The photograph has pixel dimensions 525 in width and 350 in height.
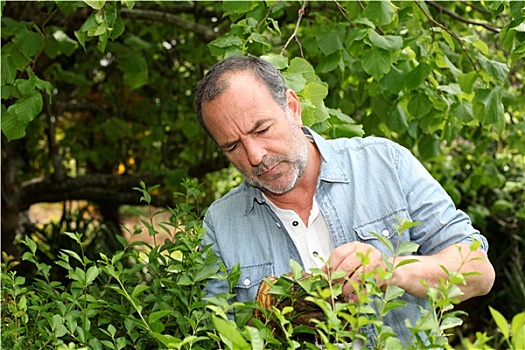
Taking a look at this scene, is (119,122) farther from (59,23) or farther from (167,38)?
(59,23)

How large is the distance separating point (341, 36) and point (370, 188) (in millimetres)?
1027

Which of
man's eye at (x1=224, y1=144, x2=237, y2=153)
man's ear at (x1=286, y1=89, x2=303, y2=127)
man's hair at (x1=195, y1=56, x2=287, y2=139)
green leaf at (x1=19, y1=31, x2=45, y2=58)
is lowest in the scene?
man's eye at (x1=224, y1=144, x2=237, y2=153)

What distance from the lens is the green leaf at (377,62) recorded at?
9.44 feet

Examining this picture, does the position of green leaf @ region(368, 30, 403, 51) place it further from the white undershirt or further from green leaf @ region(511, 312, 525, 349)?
green leaf @ region(511, 312, 525, 349)

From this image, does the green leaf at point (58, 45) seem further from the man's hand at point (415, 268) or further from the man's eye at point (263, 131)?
the man's hand at point (415, 268)

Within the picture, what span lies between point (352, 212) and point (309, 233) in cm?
15

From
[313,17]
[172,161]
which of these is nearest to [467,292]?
[313,17]

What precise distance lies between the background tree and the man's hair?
0.27 metres

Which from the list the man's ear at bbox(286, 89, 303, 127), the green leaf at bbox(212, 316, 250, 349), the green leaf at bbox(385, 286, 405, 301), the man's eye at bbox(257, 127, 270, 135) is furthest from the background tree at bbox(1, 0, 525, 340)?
the green leaf at bbox(212, 316, 250, 349)

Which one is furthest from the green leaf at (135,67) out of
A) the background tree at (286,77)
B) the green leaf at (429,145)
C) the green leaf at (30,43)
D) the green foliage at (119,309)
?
the green foliage at (119,309)

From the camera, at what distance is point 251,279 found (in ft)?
7.55

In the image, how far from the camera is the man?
7.03 ft

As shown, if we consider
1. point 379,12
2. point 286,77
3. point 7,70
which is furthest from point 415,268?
point 7,70

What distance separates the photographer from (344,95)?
3990mm
